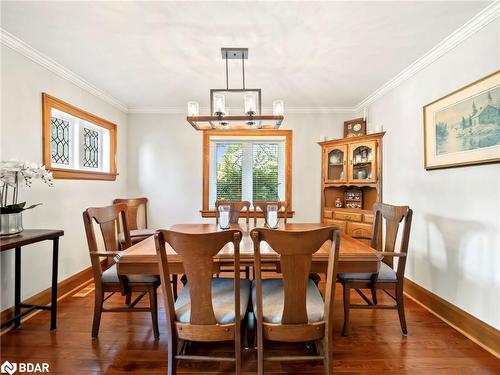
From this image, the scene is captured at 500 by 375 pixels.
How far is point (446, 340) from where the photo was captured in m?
1.96

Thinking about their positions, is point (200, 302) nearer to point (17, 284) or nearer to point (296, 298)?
point (296, 298)

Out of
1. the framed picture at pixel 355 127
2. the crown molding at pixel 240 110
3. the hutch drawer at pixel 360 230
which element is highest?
the crown molding at pixel 240 110

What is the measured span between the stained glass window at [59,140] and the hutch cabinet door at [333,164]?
11.0 feet

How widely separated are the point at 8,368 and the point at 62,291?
44.5 inches

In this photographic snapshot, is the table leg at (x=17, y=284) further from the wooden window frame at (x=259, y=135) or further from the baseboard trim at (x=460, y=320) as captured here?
the baseboard trim at (x=460, y=320)

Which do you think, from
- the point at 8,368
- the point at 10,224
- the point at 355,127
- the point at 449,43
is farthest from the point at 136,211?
the point at 449,43

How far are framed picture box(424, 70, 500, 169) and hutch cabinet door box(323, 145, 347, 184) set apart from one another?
1305 mm

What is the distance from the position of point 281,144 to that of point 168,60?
83.9 inches

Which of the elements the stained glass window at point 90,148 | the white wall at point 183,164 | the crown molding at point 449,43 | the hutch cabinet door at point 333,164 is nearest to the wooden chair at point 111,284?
the stained glass window at point 90,148

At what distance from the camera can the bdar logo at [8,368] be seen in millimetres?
1624

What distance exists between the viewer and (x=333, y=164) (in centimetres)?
385

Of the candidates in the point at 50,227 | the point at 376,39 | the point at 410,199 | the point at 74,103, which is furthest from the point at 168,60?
the point at 410,199

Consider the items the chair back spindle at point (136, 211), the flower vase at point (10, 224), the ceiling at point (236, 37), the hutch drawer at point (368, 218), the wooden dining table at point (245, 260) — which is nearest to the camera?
the wooden dining table at point (245, 260)

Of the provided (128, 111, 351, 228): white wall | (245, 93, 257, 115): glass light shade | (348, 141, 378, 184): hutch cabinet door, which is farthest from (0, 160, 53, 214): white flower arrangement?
(348, 141, 378, 184): hutch cabinet door
